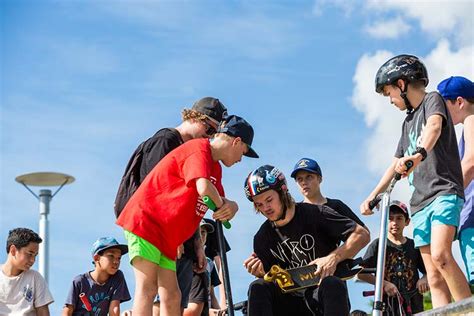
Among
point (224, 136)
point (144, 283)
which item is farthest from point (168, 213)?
point (224, 136)

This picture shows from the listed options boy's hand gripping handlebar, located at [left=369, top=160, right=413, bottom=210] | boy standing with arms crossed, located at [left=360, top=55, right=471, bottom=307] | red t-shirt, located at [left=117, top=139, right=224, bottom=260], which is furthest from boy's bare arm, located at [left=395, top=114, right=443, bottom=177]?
red t-shirt, located at [left=117, top=139, right=224, bottom=260]

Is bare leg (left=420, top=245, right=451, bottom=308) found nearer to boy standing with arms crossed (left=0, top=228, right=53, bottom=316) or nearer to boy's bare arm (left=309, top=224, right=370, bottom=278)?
boy's bare arm (left=309, top=224, right=370, bottom=278)

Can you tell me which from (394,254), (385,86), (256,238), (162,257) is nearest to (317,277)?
(256,238)

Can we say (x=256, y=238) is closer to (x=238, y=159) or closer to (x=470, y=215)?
(x=238, y=159)

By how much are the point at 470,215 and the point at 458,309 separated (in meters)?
1.49

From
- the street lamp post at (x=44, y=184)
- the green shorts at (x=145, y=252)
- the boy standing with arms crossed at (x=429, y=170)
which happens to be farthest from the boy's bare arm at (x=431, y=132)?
the street lamp post at (x=44, y=184)

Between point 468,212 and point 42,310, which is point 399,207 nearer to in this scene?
point 468,212

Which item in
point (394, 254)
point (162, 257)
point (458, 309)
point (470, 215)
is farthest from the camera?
point (394, 254)

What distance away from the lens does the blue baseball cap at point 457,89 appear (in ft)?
28.1

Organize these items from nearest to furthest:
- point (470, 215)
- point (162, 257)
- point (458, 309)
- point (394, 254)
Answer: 1. point (458, 309)
2. point (162, 257)
3. point (470, 215)
4. point (394, 254)

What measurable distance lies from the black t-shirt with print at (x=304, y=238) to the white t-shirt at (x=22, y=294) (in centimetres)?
332

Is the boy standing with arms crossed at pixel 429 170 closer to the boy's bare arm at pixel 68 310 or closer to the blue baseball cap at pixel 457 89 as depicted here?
the blue baseball cap at pixel 457 89

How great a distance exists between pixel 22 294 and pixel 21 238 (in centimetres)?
58

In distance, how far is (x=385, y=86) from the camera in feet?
27.3
